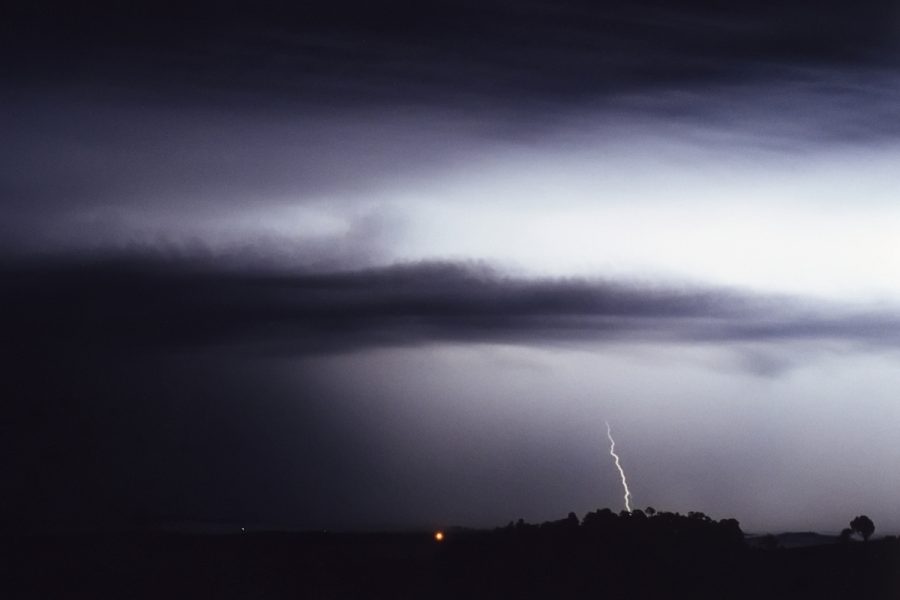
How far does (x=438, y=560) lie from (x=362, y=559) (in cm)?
699

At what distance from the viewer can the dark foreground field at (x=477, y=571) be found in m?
103

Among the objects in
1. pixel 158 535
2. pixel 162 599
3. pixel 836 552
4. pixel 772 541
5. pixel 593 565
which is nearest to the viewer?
pixel 162 599

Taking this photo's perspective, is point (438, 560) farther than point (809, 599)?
Yes

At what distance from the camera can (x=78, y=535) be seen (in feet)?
459

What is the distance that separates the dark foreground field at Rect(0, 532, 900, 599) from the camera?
102562mm

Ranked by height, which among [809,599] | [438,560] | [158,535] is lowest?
[809,599]

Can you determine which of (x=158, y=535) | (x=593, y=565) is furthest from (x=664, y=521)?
(x=158, y=535)

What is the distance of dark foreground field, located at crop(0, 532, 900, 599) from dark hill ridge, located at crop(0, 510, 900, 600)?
0.11 m

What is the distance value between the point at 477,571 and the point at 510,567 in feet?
8.86

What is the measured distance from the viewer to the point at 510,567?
108875 mm

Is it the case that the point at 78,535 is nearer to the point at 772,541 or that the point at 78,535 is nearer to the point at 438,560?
the point at 438,560

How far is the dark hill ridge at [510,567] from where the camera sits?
103 meters

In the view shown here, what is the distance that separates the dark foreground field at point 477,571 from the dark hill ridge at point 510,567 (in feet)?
0.36

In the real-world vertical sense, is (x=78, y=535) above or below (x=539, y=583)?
above
